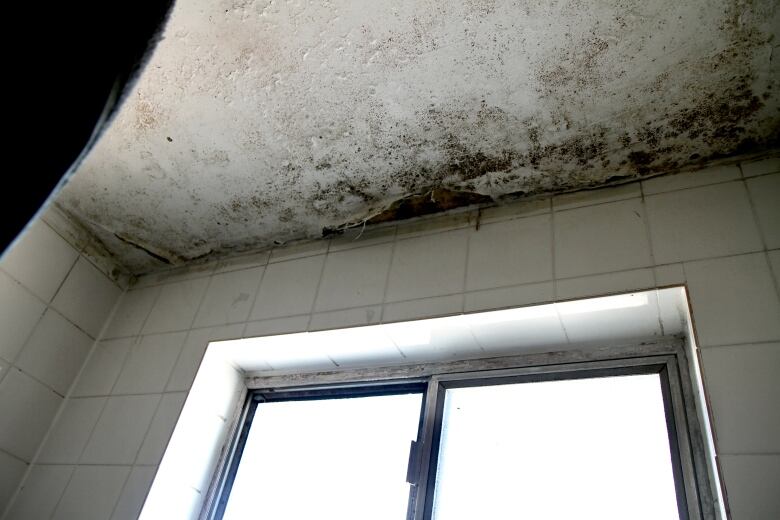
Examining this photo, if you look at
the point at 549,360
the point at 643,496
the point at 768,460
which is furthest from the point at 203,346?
the point at 768,460

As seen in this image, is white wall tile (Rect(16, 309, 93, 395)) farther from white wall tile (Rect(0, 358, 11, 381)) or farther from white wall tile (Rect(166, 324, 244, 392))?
white wall tile (Rect(166, 324, 244, 392))

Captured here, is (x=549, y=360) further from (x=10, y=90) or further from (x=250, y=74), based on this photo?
(x=10, y=90)

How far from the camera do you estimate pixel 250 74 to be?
1550 mm

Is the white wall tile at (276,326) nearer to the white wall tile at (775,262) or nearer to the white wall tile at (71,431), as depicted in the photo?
the white wall tile at (71,431)

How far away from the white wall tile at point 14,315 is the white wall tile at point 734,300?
2076 millimetres

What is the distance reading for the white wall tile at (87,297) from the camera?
84.4 inches

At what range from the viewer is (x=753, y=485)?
1.06m

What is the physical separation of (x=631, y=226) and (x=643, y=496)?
68 cm

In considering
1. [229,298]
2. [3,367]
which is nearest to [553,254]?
[229,298]

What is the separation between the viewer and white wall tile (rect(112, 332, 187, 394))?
6.46 ft

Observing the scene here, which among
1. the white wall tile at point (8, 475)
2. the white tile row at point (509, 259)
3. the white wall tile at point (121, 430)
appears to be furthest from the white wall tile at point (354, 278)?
the white wall tile at point (8, 475)

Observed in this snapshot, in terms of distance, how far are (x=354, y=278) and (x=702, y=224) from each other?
3.30ft

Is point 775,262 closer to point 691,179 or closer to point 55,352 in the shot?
point 691,179

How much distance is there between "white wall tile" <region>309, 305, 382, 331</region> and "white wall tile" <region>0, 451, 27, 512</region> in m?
1.08
